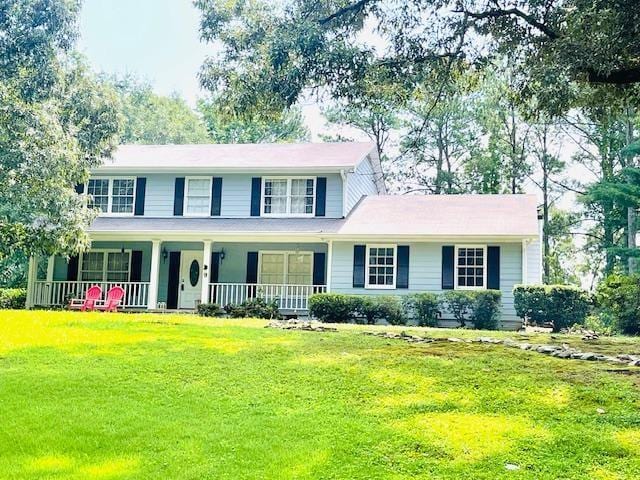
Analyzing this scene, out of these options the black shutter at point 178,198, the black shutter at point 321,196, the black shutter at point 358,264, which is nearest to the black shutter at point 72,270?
the black shutter at point 178,198

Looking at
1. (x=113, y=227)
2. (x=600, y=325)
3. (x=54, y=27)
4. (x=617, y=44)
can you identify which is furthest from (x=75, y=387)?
(x=600, y=325)

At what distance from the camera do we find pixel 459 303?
16.4 metres

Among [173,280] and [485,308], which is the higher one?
[173,280]

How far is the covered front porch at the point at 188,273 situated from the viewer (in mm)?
19000

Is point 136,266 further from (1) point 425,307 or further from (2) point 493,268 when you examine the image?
(2) point 493,268

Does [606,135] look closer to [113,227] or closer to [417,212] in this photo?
[417,212]

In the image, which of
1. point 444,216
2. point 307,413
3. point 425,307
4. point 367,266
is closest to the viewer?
point 307,413

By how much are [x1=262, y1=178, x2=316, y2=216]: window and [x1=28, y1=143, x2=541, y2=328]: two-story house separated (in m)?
0.03

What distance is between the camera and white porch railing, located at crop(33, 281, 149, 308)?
1945cm

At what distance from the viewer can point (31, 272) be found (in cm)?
1984

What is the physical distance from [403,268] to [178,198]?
763 centimetres

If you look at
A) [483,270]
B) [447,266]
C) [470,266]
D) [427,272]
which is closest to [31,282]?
[427,272]

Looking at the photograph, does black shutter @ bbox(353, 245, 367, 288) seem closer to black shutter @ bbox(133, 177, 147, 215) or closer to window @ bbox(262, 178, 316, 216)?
window @ bbox(262, 178, 316, 216)

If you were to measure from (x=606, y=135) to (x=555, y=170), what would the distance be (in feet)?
10.6
